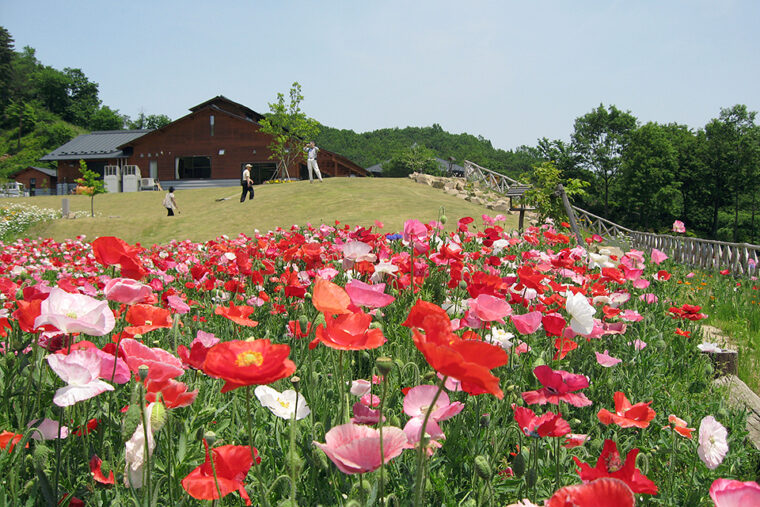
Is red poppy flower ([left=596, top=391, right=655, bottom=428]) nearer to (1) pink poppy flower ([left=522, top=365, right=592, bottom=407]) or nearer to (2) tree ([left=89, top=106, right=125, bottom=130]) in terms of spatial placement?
(1) pink poppy flower ([left=522, top=365, right=592, bottom=407])

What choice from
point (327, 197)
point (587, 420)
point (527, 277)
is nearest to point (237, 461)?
point (527, 277)

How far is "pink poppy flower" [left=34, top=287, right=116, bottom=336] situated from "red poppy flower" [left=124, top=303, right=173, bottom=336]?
0.61 ft

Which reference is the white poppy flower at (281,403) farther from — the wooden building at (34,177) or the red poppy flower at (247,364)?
the wooden building at (34,177)

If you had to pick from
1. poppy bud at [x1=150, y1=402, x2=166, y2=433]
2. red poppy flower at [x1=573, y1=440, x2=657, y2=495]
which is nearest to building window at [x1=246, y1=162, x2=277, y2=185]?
poppy bud at [x1=150, y1=402, x2=166, y2=433]

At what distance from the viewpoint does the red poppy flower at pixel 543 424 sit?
1.14 metres

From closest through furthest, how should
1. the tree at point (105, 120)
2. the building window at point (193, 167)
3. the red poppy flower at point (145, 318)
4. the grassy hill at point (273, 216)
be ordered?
the red poppy flower at point (145, 318), the grassy hill at point (273, 216), the building window at point (193, 167), the tree at point (105, 120)

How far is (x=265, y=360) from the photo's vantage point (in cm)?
78

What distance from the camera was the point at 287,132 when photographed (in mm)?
32656

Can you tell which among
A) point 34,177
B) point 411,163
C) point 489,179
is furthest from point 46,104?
point 489,179

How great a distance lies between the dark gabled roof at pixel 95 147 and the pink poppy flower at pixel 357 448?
40590mm

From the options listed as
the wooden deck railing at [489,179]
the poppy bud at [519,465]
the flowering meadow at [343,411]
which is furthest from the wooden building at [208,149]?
the poppy bud at [519,465]

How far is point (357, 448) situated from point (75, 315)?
77 cm

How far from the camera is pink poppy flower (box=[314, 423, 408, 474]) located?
81cm

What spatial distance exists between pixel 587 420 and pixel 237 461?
1.84 m
